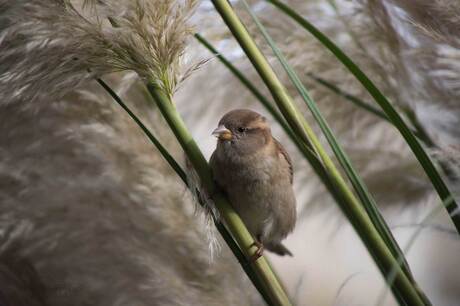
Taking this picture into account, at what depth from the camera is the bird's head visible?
1263 mm

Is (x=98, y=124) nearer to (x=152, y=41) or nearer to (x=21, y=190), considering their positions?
(x=21, y=190)

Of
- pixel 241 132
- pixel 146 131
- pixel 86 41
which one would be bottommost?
pixel 241 132

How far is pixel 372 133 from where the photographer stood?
47.9 inches

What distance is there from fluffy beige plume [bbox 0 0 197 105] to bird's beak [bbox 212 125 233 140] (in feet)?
1.35

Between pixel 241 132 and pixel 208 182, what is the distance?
47 cm

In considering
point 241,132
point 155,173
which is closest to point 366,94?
point 241,132

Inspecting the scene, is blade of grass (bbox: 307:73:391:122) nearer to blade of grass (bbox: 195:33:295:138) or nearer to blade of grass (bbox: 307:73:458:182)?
blade of grass (bbox: 307:73:458:182)

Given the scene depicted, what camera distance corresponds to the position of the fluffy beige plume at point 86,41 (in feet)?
2.58

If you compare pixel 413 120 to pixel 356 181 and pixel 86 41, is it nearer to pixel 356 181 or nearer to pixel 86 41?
pixel 356 181

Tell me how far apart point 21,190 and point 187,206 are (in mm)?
270

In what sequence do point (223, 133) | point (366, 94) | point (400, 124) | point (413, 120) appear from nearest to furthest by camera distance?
point (400, 124)
point (413, 120)
point (366, 94)
point (223, 133)

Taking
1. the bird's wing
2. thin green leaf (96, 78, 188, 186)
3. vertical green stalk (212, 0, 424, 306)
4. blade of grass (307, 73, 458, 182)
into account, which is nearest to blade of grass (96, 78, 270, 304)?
thin green leaf (96, 78, 188, 186)

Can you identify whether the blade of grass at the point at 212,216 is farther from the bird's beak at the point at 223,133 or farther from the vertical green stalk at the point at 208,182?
the bird's beak at the point at 223,133

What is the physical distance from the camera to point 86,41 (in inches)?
31.2
